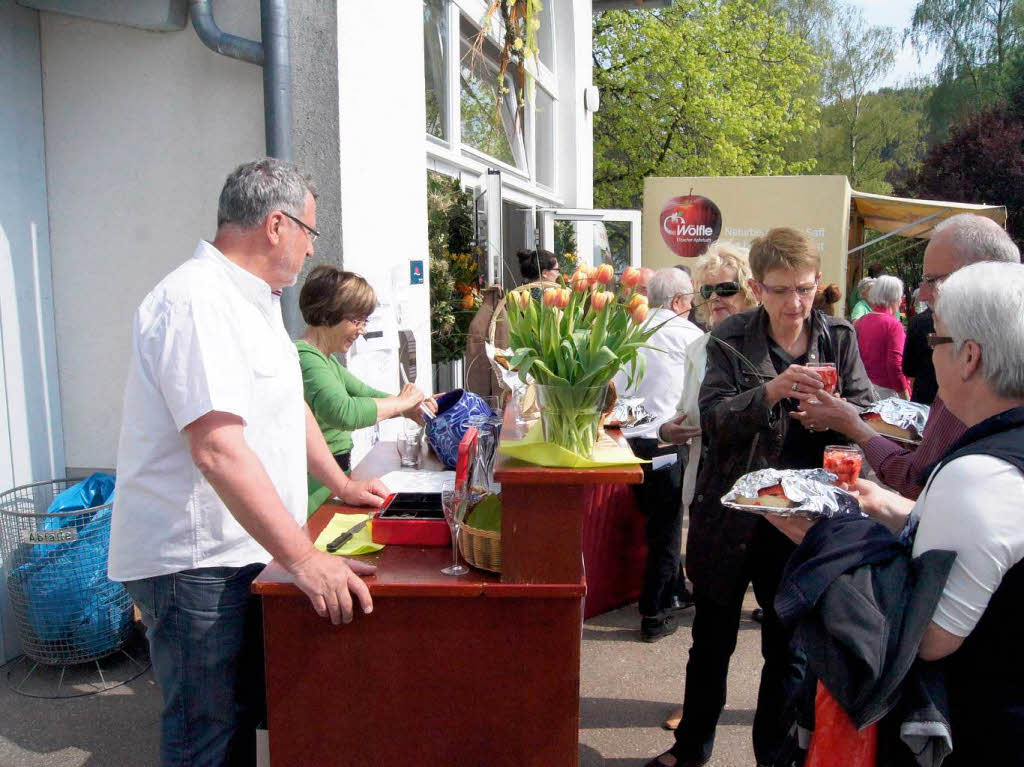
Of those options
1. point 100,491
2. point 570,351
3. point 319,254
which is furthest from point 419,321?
point 570,351

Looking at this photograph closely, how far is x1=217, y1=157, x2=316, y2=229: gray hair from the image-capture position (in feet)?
6.80

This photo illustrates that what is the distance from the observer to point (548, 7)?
1061cm

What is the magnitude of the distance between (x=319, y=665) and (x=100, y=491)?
7.33ft

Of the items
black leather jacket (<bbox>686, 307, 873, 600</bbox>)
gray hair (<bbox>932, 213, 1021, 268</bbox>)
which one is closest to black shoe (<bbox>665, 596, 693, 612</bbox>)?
black leather jacket (<bbox>686, 307, 873, 600</bbox>)

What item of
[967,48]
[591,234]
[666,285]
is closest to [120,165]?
[666,285]

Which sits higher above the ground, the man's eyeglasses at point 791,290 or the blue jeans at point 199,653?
the man's eyeglasses at point 791,290

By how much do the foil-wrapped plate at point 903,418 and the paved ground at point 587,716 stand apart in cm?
143

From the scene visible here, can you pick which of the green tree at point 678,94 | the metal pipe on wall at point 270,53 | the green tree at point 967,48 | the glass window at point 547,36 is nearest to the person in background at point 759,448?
the metal pipe on wall at point 270,53

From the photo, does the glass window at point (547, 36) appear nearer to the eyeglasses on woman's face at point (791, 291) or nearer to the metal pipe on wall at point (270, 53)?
the metal pipe on wall at point (270, 53)

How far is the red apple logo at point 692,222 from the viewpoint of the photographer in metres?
11.1

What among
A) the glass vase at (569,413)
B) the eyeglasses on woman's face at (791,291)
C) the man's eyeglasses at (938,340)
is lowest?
the glass vase at (569,413)

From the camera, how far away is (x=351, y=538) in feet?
7.39

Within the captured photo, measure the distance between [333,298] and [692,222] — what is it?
874 centimetres

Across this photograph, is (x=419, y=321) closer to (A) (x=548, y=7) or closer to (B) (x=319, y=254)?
(B) (x=319, y=254)
